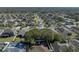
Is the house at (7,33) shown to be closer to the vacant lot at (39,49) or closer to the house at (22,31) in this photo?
the house at (22,31)

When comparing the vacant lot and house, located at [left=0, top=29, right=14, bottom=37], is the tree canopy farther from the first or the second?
house, located at [left=0, top=29, right=14, bottom=37]

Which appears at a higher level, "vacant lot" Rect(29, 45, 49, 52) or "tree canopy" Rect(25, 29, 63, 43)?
"tree canopy" Rect(25, 29, 63, 43)

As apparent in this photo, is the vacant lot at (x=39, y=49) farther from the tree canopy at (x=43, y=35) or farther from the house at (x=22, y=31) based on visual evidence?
the house at (x=22, y=31)

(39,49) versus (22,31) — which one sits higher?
(22,31)

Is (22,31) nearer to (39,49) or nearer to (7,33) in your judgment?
(7,33)

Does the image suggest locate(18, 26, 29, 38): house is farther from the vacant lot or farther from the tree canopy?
the vacant lot

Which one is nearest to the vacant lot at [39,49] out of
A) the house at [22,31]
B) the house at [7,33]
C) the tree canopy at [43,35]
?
the tree canopy at [43,35]

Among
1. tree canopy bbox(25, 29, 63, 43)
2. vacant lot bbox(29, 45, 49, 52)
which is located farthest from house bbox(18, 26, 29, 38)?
vacant lot bbox(29, 45, 49, 52)

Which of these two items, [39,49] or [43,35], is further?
[43,35]

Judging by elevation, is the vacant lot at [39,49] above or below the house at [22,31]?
below

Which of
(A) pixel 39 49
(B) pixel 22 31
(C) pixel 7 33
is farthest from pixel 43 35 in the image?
(C) pixel 7 33
